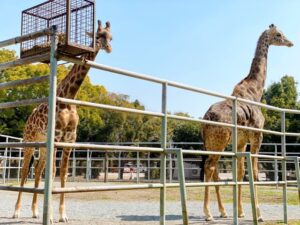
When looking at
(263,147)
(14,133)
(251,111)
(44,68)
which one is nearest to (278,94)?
(263,147)

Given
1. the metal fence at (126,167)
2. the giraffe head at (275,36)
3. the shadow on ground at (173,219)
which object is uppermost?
the giraffe head at (275,36)

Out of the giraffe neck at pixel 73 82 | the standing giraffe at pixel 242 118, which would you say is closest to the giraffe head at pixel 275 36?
the standing giraffe at pixel 242 118

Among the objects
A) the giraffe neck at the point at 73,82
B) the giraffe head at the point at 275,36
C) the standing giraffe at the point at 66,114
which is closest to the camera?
the giraffe neck at the point at 73,82

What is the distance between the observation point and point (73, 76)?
5.17 meters

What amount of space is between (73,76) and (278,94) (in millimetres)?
28253

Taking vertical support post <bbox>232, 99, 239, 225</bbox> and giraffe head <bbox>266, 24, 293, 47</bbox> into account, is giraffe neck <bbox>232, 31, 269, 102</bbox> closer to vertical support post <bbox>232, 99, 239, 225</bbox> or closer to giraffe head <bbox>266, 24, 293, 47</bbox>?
giraffe head <bbox>266, 24, 293, 47</bbox>

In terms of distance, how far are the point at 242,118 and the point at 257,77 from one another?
62.8 inches

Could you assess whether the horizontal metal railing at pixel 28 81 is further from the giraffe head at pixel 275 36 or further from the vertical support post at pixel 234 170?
the giraffe head at pixel 275 36

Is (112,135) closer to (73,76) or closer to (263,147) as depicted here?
(263,147)

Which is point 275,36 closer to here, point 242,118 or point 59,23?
point 242,118

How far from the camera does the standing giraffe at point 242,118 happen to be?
6375mm

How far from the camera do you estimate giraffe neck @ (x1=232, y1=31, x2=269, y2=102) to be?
7.70 meters

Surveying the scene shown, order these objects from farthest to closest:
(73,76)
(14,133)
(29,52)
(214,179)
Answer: (14,133) → (214,179) → (73,76) → (29,52)

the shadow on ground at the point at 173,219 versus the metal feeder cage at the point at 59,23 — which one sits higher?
the metal feeder cage at the point at 59,23
